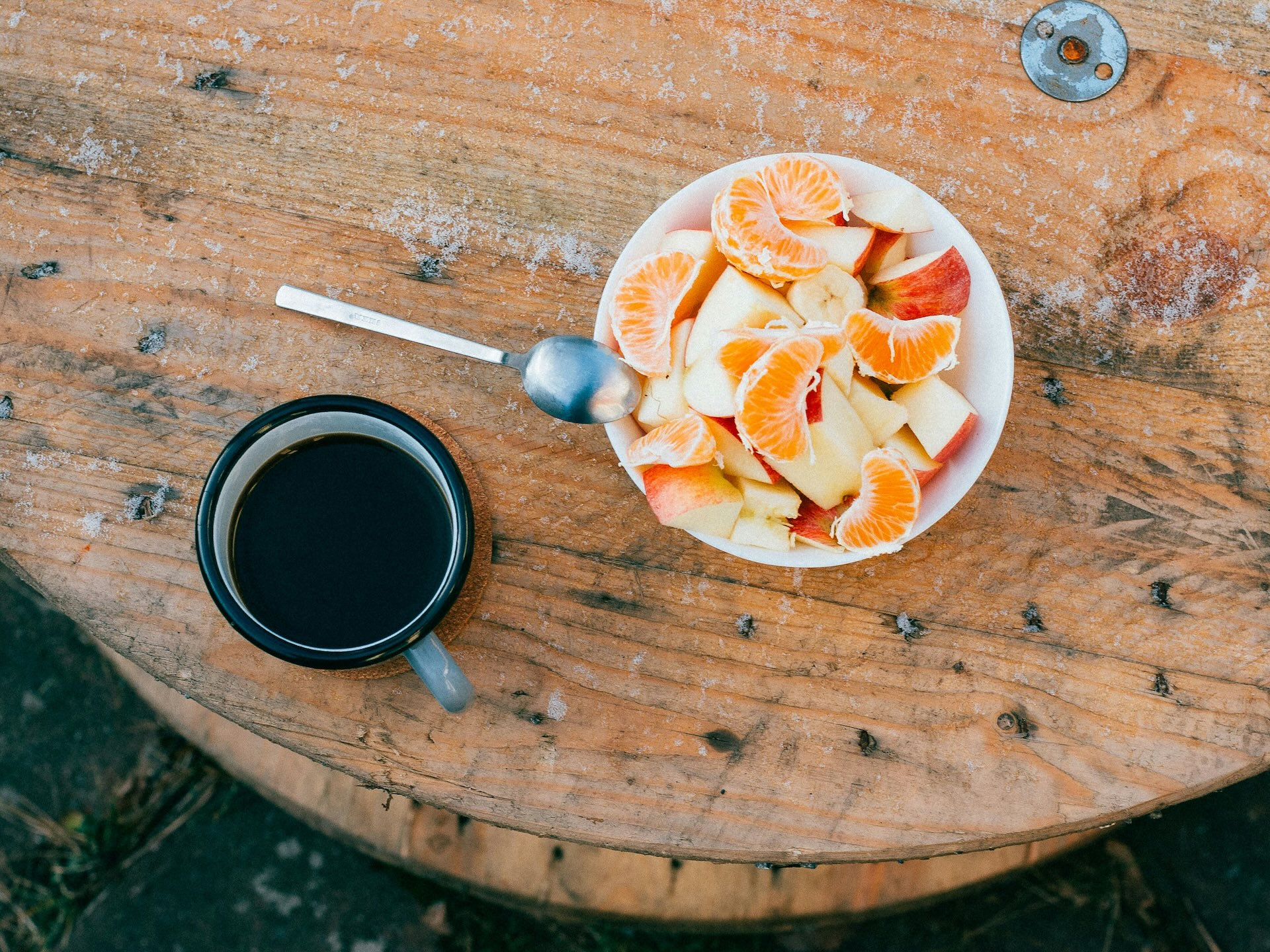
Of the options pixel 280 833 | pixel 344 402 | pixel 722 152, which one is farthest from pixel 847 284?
pixel 280 833

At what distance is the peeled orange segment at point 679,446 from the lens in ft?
2.56

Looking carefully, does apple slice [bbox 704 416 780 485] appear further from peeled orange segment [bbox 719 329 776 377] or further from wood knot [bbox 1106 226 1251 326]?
wood knot [bbox 1106 226 1251 326]

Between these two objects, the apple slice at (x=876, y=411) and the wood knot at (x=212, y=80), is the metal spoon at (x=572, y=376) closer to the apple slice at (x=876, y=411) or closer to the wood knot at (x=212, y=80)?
the apple slice at (x=876, y=411)

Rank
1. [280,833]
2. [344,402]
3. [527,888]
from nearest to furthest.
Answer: [344,402]
[527,888]
[280,833]

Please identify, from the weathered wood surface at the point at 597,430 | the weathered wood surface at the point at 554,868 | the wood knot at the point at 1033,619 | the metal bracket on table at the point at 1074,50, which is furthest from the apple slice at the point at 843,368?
the weathered wood surface at the point at 554,868

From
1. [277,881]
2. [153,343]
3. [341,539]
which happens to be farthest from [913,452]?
[277,881]

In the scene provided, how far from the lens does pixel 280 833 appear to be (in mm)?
1623

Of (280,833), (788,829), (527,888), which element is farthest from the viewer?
(280,833)

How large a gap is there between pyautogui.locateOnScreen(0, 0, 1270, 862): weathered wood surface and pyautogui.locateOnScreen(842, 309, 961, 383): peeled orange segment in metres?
0.23

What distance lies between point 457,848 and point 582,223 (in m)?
0.95

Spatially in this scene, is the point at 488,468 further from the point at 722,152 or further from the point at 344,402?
the point at 722,152

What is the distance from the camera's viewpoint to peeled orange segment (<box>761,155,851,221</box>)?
2.69 feet

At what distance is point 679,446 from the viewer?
79cm

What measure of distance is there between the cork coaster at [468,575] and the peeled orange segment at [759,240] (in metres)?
0.37
